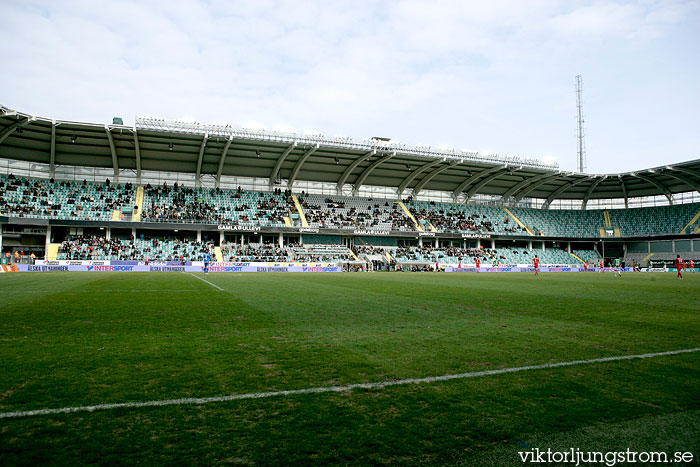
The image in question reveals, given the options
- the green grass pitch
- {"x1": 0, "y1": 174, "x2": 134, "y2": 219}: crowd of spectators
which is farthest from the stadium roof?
the green grass pitch

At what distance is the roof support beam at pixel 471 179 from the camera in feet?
179

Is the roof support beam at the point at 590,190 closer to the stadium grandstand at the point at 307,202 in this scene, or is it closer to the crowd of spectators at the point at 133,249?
the stadium grandstand at the point at 307,202

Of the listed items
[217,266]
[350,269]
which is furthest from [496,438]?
[350,269]

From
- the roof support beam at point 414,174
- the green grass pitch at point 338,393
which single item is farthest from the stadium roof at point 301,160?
the green grass pitch at point 338,393

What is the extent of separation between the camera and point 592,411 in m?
3.84

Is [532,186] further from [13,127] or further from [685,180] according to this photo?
[13,127]

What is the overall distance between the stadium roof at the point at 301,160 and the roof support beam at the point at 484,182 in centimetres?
13

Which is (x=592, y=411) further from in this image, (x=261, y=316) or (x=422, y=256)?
(x=422, y=256)

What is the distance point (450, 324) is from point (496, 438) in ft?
18.2

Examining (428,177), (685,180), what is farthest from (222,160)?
(685,180)

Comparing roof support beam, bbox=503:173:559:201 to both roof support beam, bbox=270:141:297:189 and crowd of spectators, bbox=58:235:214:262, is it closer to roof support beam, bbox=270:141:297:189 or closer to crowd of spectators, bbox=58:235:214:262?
roof support beam, bbox=270:141:297:189

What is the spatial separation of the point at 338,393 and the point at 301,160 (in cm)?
4682

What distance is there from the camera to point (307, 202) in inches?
2160

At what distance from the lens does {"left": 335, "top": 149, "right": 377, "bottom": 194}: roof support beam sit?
48.6 meters
